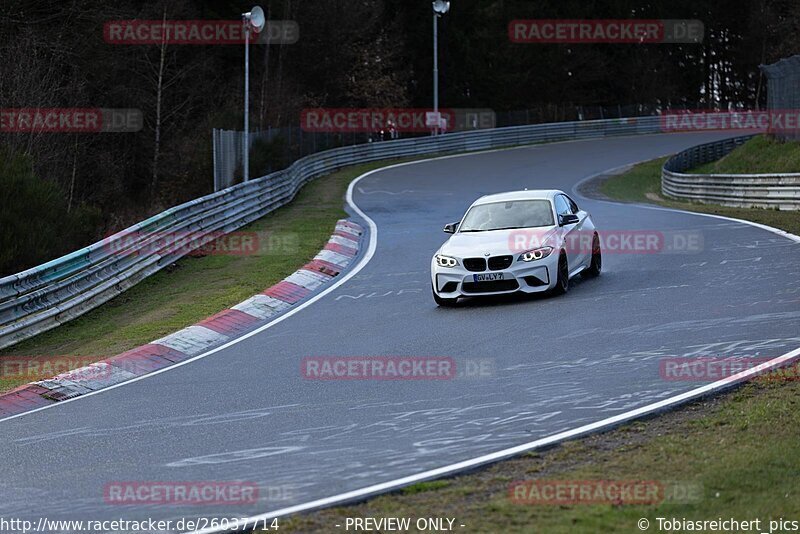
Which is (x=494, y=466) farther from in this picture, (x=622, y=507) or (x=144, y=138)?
(x=144, y=138)

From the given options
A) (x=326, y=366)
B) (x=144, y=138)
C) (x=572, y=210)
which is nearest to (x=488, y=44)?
(x=144, y=138)

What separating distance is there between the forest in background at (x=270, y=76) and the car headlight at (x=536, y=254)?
327 inches

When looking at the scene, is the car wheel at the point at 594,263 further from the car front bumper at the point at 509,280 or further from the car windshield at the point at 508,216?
the car front bumper at the point at 509,280

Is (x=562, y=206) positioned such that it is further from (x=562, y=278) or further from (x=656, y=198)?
(x=656, y=198)

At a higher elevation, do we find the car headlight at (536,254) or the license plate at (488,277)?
the car headlight at (536,254)

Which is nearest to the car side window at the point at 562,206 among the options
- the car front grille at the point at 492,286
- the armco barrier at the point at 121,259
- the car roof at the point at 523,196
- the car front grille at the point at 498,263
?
the car roof at the point at 523,196

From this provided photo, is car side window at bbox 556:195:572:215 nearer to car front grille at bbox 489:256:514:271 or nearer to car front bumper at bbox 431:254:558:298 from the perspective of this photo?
car front bumper at bbox 431:254:558:298

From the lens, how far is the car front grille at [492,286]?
15.5 metres

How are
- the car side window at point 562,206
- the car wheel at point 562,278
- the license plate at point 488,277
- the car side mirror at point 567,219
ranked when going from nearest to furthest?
the license plate at point 488,277, the car wheel at point 562,278, the car side mirror at point 567,219, the car side window at point 562,206

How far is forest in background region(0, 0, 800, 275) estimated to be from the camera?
114 feet

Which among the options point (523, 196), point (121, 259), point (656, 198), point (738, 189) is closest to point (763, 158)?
point (656, 198)

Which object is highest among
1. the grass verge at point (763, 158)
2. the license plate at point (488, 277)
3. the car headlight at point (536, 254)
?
the grass verge at point (763, 158)

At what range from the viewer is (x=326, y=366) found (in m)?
12.3

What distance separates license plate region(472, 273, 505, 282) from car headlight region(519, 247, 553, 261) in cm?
38
